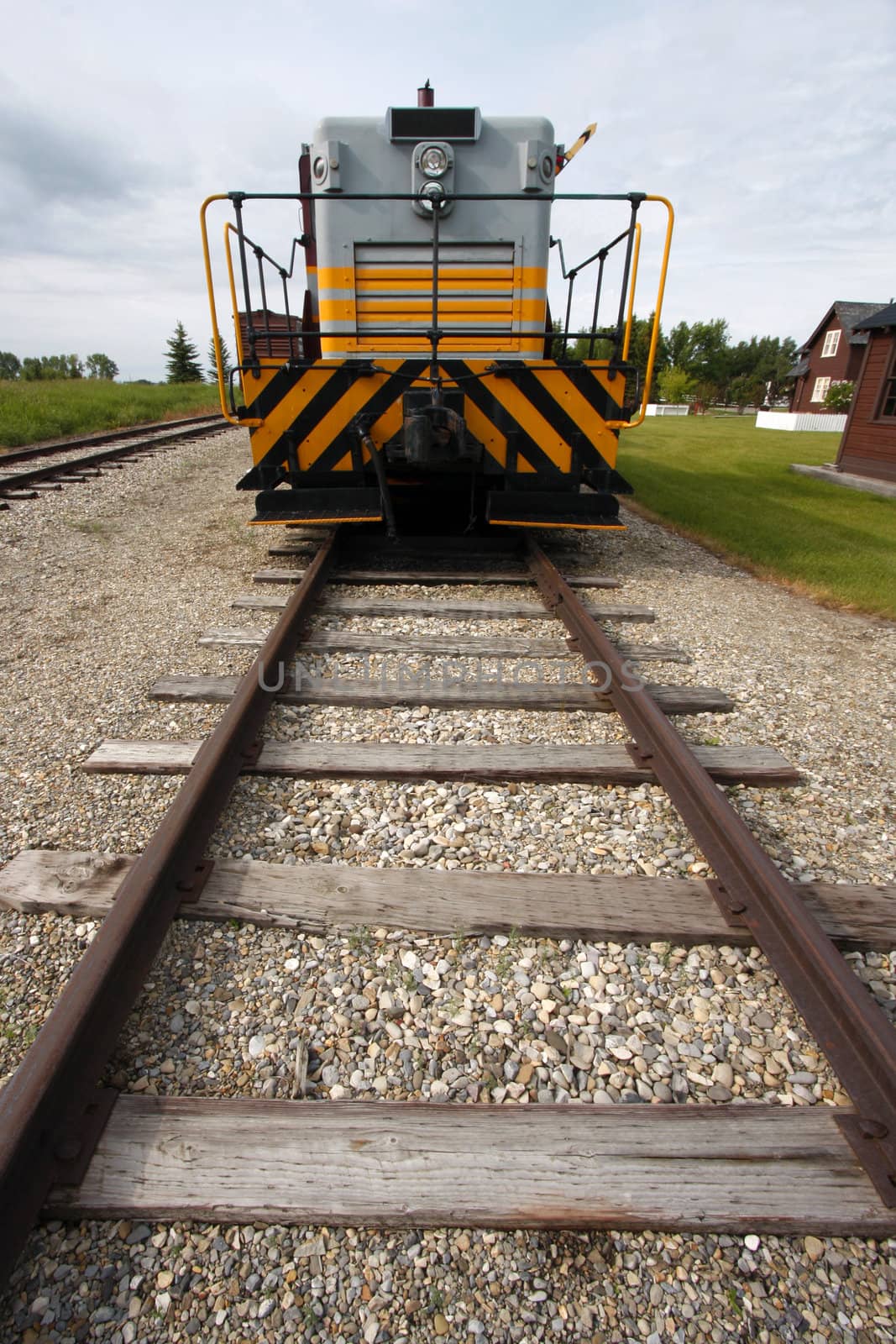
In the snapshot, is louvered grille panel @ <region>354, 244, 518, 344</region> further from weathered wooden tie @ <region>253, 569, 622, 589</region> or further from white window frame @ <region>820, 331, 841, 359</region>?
white window frame @ <region>820, 331, 841, 359</region>

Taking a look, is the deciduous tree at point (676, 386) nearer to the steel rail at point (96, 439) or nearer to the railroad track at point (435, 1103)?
the steel rail at point (96, 439)

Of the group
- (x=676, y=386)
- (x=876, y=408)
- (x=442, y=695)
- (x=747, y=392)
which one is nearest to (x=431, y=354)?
(x=442, y=695)

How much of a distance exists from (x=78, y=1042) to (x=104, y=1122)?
0.52 feet

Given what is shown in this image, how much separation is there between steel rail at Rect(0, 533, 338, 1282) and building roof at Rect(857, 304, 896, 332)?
1481 cm

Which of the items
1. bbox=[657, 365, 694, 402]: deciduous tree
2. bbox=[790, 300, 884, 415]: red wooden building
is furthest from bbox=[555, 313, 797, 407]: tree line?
bbox=[790, 300, 884, 415]: red wooden building

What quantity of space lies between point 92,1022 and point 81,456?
1106 centimetres

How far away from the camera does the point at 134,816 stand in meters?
2.37

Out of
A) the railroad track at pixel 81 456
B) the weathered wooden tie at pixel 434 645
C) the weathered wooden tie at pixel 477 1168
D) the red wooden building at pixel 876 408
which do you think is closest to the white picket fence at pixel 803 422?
the red wooden building at pixel 876 408

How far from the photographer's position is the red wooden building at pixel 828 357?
3506 centimetres

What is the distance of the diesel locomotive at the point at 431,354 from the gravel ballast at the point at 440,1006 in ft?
6.06

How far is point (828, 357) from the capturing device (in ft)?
122

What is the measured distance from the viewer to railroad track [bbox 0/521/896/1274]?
51.1 inches

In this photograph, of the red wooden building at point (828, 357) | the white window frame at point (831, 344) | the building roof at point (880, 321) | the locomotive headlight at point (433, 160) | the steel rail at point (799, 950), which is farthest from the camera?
the white window frame at point (831, 344)

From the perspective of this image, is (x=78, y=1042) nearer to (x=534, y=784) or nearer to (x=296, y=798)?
(x=296, y=798)
